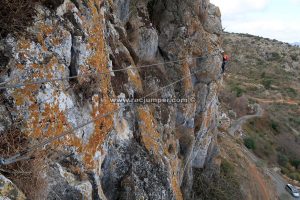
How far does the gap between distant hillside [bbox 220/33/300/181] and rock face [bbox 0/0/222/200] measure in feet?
113

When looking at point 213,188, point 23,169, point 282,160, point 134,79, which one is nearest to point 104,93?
point 134,79

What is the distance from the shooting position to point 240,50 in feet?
311

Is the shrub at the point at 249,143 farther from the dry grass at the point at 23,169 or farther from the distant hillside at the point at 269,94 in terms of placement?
the dry grass at the point at 23,169

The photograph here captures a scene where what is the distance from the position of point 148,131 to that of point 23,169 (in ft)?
14.3

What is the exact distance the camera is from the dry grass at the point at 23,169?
4.80 metres

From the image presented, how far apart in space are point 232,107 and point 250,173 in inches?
1180

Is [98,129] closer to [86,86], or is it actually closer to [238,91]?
[86,86]

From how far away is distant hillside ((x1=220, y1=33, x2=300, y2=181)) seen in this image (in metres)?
46.3

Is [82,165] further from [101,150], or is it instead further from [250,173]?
[250,173]

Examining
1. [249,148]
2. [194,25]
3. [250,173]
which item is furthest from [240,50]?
[194,25]

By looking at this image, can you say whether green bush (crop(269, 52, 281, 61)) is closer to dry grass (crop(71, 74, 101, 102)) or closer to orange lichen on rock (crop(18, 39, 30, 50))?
dry grass (crop(71, 74, 101, 102))

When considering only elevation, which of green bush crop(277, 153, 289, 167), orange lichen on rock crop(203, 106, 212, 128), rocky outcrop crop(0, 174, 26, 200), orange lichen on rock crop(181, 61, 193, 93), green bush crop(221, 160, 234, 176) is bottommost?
green bush crop(277, 153, 289, 167)

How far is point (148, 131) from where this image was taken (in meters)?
8.93

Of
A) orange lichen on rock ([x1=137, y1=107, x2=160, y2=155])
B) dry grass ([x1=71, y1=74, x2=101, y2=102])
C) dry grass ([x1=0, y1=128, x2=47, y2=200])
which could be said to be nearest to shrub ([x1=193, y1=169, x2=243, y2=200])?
orange lichen on rock ([x1=137, y1=107, x2=160, y2=155])
